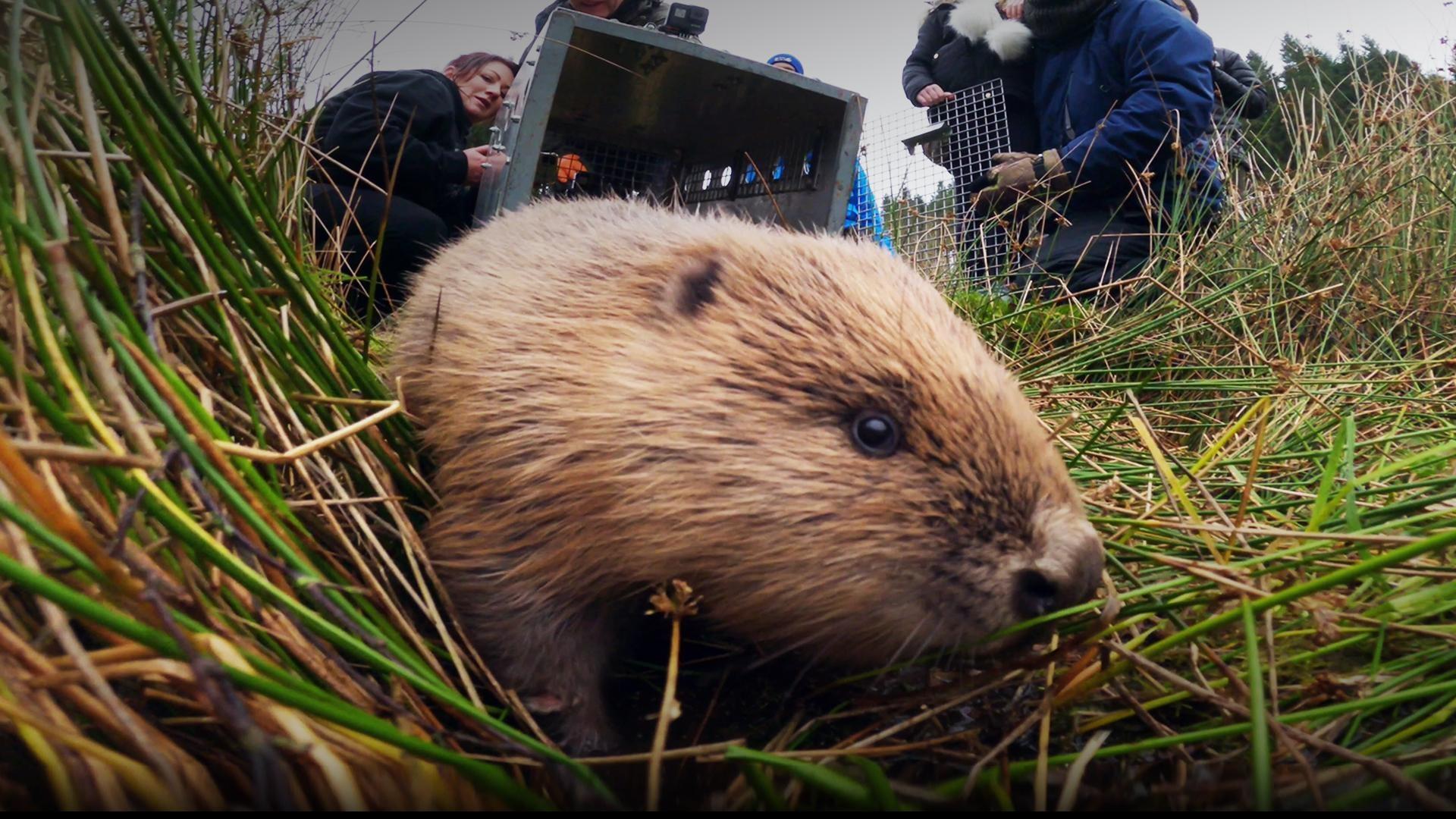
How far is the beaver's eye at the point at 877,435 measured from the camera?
1518 millimetres

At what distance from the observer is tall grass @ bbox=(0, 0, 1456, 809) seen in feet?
3.06

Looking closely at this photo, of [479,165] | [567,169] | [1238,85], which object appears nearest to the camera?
[479,165]

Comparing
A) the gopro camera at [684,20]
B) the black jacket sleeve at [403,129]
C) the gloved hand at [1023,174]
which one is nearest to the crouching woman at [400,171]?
the black jacket sleeve at [403,129]

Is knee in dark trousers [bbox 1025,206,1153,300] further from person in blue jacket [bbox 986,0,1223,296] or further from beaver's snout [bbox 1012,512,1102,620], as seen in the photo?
beaver's snout [bbox 1012,512,1102,620]

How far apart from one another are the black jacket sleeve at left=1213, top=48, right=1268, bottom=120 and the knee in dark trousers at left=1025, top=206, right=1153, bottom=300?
40.1 inches

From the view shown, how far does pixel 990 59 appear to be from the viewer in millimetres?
6090

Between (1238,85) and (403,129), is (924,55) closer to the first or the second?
(1238,85)

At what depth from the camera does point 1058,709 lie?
1478 mm

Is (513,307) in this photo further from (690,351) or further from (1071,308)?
(1071,308)

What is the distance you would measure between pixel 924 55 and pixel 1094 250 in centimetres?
258

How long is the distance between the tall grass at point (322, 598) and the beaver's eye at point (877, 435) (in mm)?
378

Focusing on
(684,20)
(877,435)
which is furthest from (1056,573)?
(684,20)

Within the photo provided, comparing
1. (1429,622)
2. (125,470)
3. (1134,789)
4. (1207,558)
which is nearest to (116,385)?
(125,470)

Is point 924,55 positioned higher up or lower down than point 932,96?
higher up
